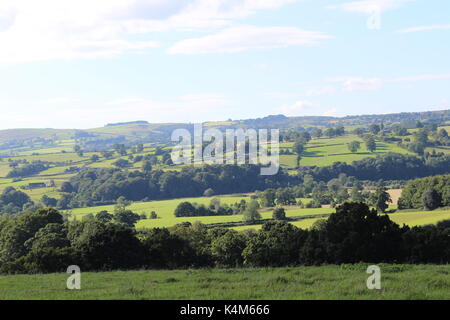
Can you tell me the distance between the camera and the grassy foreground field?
15.2 m

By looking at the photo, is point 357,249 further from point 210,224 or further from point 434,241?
point 210,224

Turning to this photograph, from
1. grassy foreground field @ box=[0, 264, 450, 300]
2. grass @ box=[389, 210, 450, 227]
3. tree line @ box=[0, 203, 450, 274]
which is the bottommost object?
grass @ box=[389, 210, 450, 227]

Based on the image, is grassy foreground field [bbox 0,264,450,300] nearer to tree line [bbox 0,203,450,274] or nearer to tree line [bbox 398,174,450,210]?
tree line [bbox 0,203,450,274]

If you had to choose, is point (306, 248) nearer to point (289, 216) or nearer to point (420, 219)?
point (420, 219)

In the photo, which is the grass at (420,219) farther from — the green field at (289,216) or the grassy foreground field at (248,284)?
the grassy foreground field at (248,284)

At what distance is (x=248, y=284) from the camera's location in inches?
669

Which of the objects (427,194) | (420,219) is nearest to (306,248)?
(420,219)

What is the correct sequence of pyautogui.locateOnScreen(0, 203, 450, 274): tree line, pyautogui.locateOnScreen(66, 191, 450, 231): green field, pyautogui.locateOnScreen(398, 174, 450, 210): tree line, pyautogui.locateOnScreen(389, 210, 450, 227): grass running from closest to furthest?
1. pyautogui.locateOnScreen(0, 203, 450, 274): tree line
2. pyautogui.locateOnScreen(389, 210, 450, 227): grass
3. pyautogui.locateOnScreen(66, 191, 450, 231): green field
4. pyautogui.locateOnScreen(398, 174, 450, 210): tree line

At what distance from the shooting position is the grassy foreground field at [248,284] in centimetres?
1521

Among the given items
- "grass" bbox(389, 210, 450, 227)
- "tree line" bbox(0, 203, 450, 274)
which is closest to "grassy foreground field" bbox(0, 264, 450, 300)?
"tree line" bbox(0, 203, 450, 274)

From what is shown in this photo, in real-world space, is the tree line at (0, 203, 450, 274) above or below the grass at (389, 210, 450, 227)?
above

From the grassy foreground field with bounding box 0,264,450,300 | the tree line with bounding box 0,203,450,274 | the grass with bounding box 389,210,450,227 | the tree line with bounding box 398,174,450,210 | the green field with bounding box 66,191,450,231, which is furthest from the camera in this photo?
the tree line with bounding box 398,174,450,210

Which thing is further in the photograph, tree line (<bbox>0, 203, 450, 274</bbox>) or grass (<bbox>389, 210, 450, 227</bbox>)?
grass (<bbox>389, 210, 450, 227</bbox>)

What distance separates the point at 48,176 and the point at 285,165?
87.7 metres
